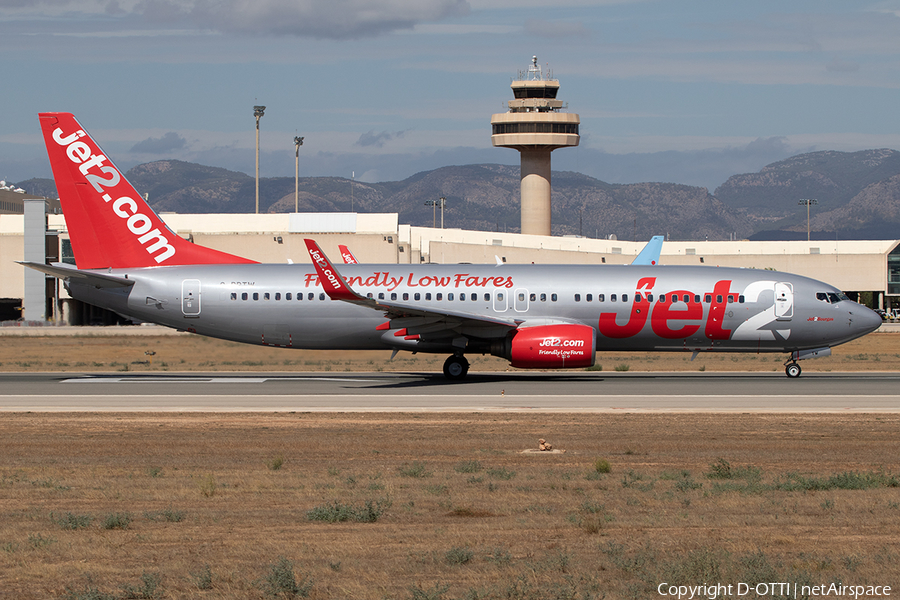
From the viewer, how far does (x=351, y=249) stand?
8231 cm

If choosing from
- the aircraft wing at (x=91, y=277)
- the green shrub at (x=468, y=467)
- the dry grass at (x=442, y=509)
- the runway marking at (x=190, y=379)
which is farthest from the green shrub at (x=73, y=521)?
the aircraft wing at (x=91, y=277)

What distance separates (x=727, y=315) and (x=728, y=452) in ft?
51.7

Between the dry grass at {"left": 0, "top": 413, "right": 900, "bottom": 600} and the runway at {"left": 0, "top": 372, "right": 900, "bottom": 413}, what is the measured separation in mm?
3953

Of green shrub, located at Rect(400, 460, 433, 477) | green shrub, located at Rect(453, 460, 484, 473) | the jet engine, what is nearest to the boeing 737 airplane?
the jet engine

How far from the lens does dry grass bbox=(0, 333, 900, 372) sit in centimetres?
4059

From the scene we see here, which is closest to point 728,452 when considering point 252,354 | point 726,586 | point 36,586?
point 726,586

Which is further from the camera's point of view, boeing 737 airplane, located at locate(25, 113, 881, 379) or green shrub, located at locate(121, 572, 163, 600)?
boeing 737 airplane, located at locate(25, 113, 881, 379)

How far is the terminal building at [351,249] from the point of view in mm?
84375

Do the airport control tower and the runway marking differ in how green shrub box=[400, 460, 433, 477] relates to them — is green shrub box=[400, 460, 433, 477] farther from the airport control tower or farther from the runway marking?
the airport control tower

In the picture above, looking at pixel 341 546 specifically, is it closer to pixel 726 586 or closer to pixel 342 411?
pixel 726 586

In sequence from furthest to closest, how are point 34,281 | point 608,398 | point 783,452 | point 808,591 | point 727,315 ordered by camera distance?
point 34,281 < point 727,315 < point 608,398 < point 783,452 < point 808,591

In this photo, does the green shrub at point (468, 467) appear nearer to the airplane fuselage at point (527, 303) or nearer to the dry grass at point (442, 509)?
the dry grass at point (442, 509)

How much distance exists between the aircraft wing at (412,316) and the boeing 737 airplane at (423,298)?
83 millimetres

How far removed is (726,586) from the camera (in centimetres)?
950
